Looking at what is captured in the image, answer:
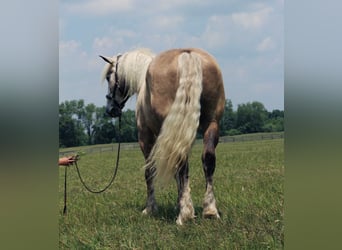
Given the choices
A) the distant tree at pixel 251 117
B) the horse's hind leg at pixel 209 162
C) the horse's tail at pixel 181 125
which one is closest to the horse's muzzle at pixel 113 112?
the horse's tail at pixel 181 125

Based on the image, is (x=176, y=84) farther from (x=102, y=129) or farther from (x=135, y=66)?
(x=135, y=66)

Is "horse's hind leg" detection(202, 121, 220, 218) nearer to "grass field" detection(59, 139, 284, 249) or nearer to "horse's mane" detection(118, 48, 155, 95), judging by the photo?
"grass field" detection(59, 139, 284, 249)

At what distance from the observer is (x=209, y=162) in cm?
388

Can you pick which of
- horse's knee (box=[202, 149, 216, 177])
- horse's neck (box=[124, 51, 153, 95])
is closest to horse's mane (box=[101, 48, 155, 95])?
horse's neck (box=[124, 51, 153, 95])

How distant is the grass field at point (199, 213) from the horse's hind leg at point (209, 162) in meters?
0.12

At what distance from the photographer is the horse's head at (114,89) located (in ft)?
17.2

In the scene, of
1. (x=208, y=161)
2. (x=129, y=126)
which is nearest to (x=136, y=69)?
(x=129, y=126)

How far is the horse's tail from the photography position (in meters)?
3.75

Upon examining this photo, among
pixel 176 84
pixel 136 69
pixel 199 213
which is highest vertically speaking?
pixel 136 69

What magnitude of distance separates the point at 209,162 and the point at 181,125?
1.61 ft

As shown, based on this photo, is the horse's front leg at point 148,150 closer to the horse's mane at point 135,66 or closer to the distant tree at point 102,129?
the distant tree at point 102,129

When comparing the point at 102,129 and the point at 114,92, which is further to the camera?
the point at 114,92
